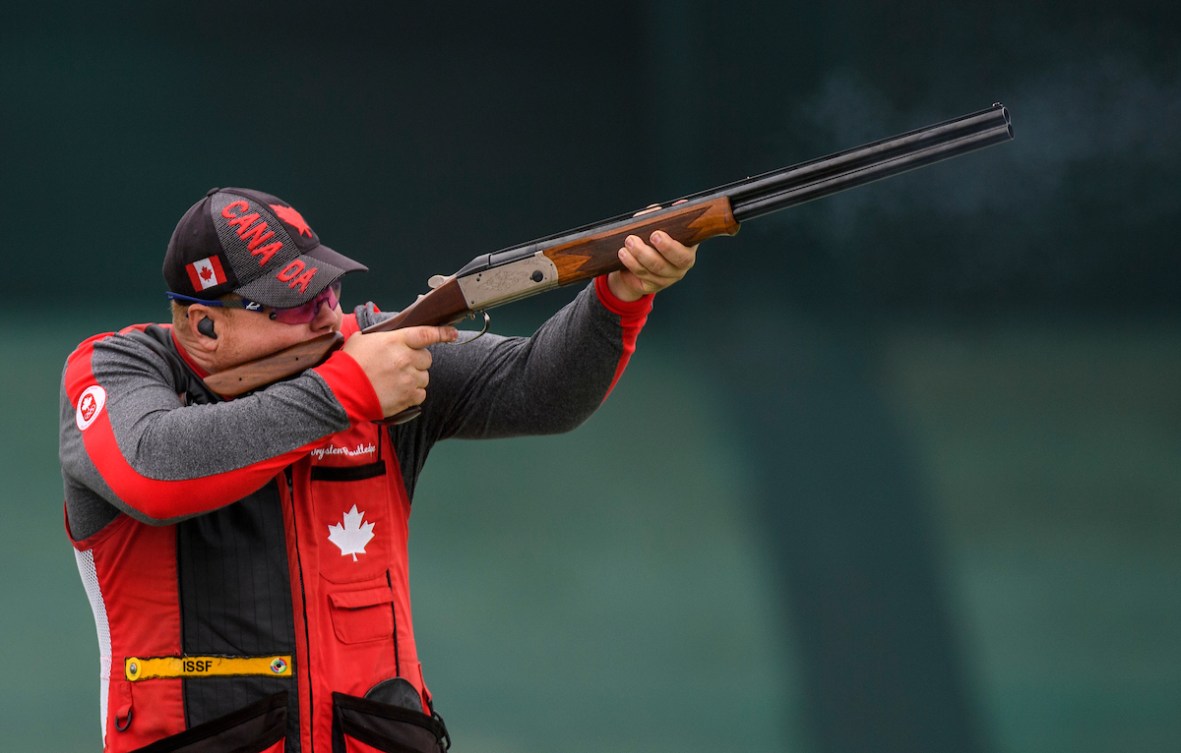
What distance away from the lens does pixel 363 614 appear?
6.66ft

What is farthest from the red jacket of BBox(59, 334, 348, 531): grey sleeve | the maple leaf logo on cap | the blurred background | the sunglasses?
the blurred background

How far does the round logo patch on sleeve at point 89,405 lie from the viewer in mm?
1913

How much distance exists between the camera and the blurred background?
351cm

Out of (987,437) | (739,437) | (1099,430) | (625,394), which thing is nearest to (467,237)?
(625,394)

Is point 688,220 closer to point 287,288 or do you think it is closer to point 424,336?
point 424,336

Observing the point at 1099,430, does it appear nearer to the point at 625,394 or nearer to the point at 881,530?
the point at 881,530

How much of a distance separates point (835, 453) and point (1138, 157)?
123cm

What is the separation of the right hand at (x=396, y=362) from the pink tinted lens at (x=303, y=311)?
100mm

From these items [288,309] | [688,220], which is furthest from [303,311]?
[688,220]

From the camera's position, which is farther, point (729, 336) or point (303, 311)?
point (729, 336)

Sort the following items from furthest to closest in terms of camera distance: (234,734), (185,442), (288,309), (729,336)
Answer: (729,336) → (288,309) → (234,734) → (185,442)

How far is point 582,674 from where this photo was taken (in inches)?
140

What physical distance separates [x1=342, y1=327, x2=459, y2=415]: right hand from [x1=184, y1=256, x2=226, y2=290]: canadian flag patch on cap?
222 mm

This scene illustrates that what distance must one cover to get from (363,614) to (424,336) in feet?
1.45
